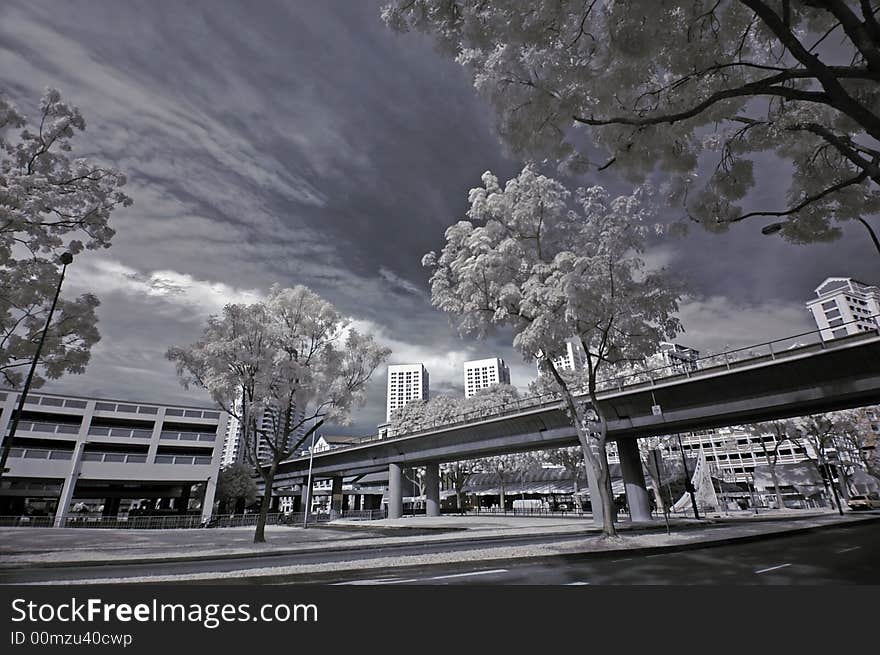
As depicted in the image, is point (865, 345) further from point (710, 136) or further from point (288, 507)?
point (288, 507)

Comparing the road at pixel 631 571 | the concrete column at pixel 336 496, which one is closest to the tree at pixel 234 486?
the concrete column at pixel 336 496

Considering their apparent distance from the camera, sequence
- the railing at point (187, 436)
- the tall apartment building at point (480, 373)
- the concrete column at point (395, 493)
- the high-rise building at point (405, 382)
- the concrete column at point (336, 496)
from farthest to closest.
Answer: the high-rise building at point (405, 382)
the tall apartment building at point (480, 373)
the railing at point (187, 436)
the concrete column at point (336, 496)
the concrete column at point (395, 493)

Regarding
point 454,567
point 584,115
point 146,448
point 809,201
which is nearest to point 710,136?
point 809,201

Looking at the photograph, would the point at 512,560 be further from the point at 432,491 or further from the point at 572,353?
the point at 432,491

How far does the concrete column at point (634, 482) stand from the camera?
1186 inches

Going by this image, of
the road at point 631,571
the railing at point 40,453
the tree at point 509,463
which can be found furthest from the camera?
the tree at point 509,463

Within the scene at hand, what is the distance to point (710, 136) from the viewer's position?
8055 millimetres

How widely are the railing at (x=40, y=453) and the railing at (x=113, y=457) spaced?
2.04 m

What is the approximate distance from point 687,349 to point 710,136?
6603 inches

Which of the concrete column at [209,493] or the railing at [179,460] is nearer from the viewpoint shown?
the concrete column at [209,493]

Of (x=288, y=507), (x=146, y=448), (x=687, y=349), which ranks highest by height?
(x=687, y=349)

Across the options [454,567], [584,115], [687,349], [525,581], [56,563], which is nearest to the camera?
[584,115]

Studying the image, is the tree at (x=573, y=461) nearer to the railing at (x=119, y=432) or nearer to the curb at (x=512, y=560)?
the curb at (x=512, y=560)

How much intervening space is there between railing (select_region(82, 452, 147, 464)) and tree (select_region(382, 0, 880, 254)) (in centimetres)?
6907
